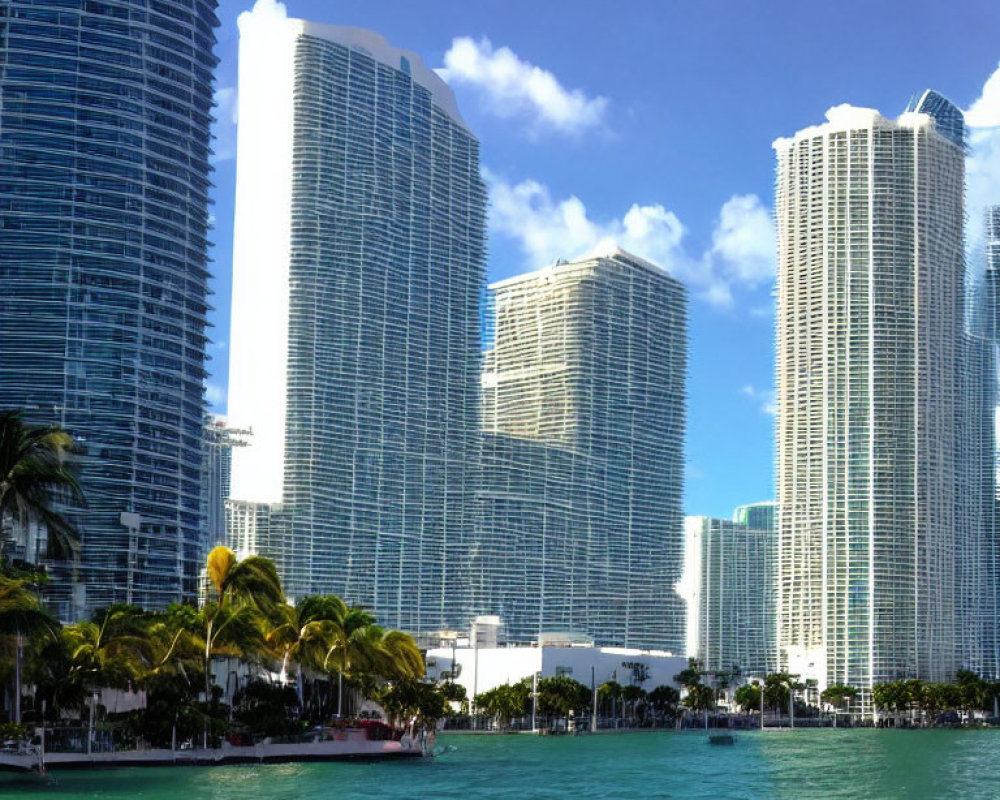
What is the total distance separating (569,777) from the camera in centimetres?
12025

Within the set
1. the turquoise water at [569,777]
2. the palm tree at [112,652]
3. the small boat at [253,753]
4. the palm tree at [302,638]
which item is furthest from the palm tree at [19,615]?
the palm tree at [302,638]

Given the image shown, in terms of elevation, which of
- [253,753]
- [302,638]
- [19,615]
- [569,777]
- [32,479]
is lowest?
[569,777]

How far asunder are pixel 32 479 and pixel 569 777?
5089cm

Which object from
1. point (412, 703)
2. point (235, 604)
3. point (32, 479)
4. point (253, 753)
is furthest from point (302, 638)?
point (32, 479)

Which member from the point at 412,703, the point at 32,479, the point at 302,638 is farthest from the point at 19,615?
the point at 412,703

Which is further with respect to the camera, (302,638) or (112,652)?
(302,638)

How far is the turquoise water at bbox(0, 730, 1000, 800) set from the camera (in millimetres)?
93188

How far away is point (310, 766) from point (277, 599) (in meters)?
18.1

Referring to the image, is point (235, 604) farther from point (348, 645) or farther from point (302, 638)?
point (348, 645)

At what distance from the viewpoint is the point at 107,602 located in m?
197

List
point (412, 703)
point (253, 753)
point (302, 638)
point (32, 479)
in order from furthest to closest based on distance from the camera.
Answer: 1. point (412, 703)
2. point (302, 638)
3. point (253, 753)
4. point (32, 479)

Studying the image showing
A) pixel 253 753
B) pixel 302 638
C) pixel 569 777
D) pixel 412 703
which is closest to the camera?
pixel 253 753

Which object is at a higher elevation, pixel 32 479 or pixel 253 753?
pixel 32 479

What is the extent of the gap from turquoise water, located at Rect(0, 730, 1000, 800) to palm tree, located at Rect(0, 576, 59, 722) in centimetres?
836
